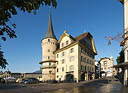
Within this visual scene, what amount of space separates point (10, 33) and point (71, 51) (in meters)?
37.2

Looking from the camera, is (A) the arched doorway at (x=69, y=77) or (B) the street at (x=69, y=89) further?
(A) the arched doorway at (x=69, y=77)

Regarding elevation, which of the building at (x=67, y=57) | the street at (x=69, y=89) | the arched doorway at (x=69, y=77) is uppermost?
the building at (x=67, y=57)

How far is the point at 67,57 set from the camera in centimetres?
4166

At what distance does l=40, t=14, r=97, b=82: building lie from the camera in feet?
126

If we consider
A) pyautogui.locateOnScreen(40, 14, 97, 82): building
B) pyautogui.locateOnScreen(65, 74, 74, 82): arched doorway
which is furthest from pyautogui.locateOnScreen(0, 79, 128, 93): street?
pyautogui.locateOnScreen(65, 74, 74, 82): arched doorway

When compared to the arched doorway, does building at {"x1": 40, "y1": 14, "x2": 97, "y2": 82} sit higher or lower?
higher

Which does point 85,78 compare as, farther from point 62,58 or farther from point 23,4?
point 23,4

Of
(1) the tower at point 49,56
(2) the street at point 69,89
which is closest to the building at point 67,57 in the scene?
(1) the tower at point 49,56

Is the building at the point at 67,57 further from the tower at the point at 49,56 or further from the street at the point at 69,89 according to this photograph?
the street at the point at 69,89

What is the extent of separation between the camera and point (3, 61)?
437 centimetres

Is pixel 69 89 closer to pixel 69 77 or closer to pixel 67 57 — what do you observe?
pixel 69 77

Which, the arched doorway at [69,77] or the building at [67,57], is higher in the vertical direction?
the building at [67,57]

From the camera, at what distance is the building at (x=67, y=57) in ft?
126

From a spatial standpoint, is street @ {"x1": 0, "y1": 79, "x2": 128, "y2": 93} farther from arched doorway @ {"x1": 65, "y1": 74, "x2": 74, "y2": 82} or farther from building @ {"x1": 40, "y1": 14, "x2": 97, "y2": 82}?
arched doorway @ {"x1": 65, "y1": 74, "x2": 74, "y2": 82}
